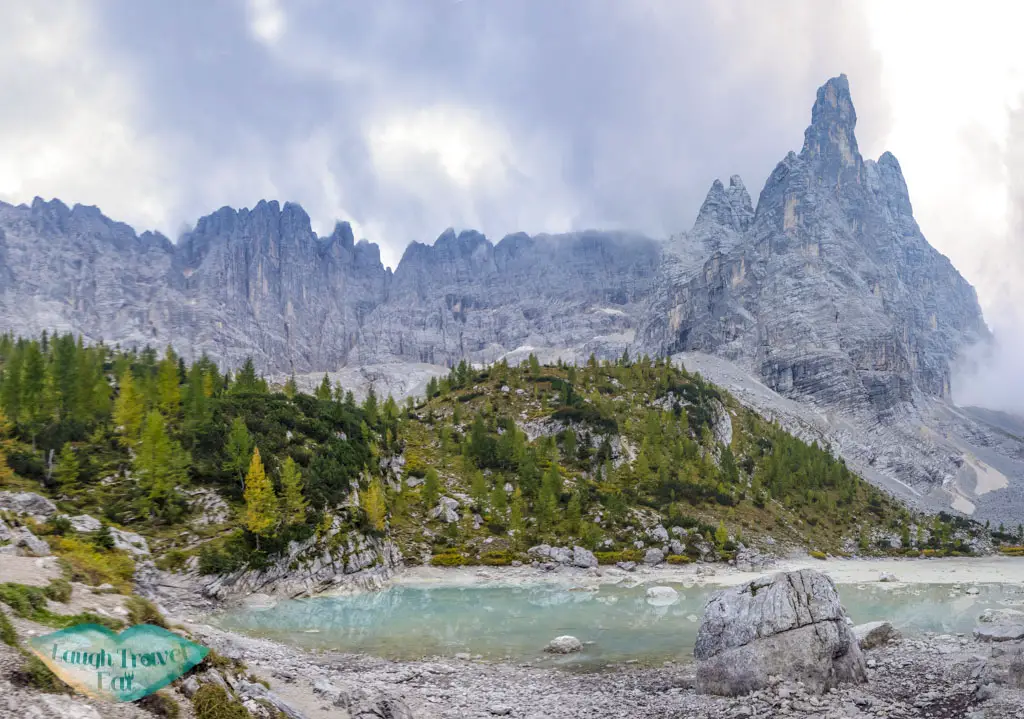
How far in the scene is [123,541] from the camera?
153 feet

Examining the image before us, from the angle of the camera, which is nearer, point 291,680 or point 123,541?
point 291,680

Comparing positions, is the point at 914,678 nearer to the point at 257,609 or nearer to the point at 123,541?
the point at 257,609

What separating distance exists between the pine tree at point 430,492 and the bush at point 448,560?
13.0m

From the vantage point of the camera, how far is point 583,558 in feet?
257

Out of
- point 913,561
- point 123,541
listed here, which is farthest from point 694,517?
point 123,541

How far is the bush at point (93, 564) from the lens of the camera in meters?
22.5

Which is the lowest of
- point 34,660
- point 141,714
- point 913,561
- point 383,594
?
point 913,561

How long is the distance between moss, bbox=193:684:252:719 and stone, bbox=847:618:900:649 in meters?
33.2

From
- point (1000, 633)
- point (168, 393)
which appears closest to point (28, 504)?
point (168, 393)

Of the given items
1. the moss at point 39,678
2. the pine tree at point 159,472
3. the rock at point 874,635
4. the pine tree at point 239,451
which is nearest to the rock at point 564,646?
the rock at point 874,635

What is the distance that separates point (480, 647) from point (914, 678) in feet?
76.3

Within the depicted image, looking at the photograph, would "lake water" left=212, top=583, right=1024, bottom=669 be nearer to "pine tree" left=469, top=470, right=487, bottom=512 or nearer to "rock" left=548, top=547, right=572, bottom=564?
"rock" left=548, top=547, right=572, bottom=564

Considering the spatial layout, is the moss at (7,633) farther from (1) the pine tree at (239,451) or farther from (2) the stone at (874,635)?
(1) the pine tree at (239,451)

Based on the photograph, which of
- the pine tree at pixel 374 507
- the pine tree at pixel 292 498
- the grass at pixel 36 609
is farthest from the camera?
the pine tree at pixel 374 507
